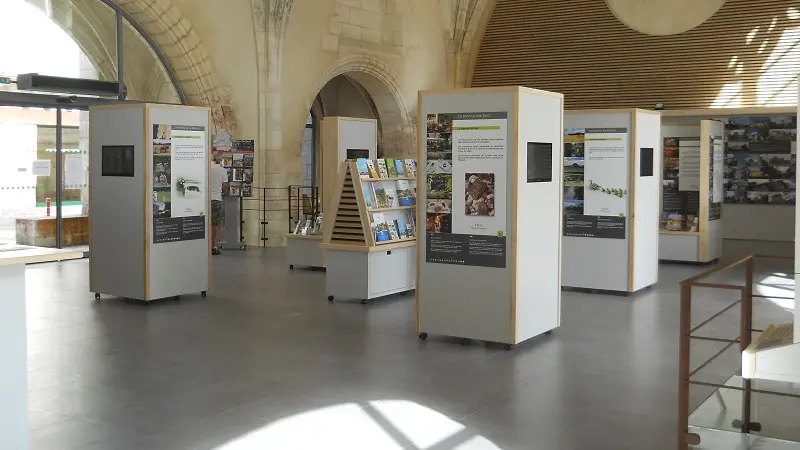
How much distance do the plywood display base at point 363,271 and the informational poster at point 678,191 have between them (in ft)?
18.4

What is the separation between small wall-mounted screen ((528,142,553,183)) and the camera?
764cm

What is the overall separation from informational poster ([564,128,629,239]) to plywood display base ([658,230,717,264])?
3483 millimetres

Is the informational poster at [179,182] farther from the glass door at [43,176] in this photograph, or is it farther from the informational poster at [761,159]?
the informational poster at [761,159]

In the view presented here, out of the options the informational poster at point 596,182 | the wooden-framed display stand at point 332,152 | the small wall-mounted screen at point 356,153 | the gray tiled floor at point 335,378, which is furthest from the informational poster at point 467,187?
the small wall-mounted screen at point 356,153

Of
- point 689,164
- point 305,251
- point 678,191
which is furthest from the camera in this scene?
point 678,191

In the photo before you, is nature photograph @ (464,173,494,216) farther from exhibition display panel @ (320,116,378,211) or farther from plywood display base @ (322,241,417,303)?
exhibition display panel @ (320,116,378,211)

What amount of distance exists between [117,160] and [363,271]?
2963 millimetres

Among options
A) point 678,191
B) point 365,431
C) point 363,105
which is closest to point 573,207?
point 678,191

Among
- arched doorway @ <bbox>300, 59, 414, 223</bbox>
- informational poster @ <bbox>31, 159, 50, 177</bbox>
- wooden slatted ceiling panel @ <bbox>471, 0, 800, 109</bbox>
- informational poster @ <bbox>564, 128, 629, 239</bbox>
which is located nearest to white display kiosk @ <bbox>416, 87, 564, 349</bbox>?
informational poster @ <bbox>564, 128, 629, 239</bbox>

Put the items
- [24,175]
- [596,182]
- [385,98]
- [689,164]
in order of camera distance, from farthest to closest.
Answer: [385,98]
[24,175]
[689,164]
[596,182]

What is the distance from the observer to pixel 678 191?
552 inches

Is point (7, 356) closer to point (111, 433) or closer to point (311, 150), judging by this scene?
point (111, 433)

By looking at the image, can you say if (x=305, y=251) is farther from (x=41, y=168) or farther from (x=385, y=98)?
(x=385, y=98)

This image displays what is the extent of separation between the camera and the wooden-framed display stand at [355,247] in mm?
9773
